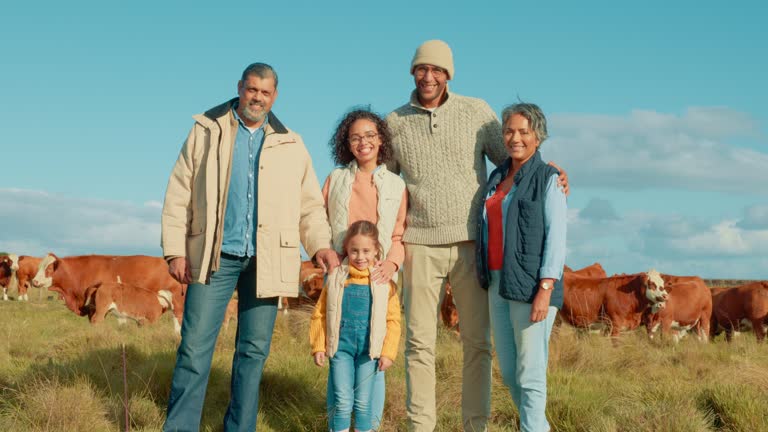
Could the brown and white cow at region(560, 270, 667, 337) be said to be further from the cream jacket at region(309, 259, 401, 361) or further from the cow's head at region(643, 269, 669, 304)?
the cream jacket at region(309, 259, 401, 361)

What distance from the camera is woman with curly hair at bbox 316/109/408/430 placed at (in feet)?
17.8

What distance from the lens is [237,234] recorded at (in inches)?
205

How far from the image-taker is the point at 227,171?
5172 mm

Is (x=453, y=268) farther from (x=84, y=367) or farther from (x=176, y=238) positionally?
(x=84, y=367)

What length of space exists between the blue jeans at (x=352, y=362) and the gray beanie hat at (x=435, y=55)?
1.68 m

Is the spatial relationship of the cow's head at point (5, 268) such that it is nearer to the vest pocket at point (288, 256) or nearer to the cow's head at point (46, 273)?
the cow's head at point (46, 273)

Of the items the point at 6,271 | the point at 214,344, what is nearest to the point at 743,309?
the point at 214,344

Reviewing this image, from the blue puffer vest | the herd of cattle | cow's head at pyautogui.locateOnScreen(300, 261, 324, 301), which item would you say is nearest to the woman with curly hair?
the blue puffer vest

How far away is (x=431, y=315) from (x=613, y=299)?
9843mm

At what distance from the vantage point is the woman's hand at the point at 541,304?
4.70 metres

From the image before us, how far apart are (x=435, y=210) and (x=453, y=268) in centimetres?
45

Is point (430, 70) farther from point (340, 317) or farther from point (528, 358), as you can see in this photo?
point (528, 358)

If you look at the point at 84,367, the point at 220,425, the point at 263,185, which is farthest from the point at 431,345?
the point at 84,367

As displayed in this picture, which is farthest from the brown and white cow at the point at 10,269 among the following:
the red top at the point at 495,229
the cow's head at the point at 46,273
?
the red top at the point at 495,229
